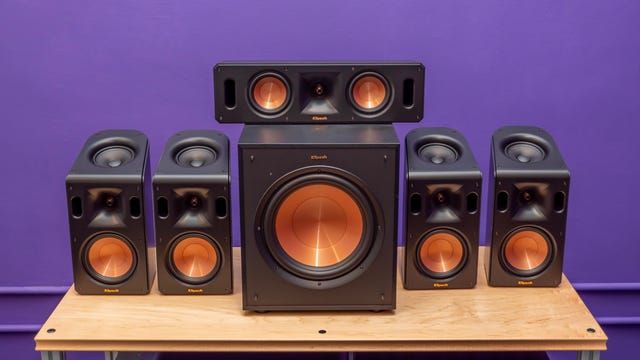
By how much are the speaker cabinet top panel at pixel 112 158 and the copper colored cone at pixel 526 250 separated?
0.83 meters

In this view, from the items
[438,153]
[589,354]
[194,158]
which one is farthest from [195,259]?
[589,354]

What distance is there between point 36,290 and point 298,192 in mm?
1057

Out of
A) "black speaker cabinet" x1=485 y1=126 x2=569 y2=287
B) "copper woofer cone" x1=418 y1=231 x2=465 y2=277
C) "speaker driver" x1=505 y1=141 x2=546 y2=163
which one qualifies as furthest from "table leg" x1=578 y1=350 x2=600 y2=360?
"speaker driver" x1=505 y1=141 x2=546 y2=163

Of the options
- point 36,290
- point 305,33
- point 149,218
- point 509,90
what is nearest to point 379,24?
point 305,33

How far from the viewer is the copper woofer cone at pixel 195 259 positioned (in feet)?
5.83

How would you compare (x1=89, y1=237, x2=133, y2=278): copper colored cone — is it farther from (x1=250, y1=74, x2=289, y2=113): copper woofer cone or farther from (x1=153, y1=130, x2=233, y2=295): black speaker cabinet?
(x1=250, y1=74, x2=289, y2=113): copper woofer cone

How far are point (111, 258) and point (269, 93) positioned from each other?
1.66 ft

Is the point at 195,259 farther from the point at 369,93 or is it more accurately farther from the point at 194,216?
the point at 369,93

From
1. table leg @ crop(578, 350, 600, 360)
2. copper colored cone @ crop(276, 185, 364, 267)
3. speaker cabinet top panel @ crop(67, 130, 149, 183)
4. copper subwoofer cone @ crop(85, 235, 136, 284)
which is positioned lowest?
table leg @ crop(578, 350, 600, 360)

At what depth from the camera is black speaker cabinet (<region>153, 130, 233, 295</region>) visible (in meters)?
1.73

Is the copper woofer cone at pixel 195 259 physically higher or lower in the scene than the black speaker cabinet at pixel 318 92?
lower

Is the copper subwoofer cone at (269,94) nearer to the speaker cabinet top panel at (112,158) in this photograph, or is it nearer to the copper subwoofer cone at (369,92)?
the copper subwoofer cone at (369,92)

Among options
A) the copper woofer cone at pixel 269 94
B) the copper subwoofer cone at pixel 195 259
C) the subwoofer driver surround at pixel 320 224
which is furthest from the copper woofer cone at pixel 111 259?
the copper woofer cone at pixel 269 94

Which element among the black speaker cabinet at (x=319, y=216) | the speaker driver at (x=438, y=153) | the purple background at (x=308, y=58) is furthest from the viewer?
the purple background at (x=308, y=58)
